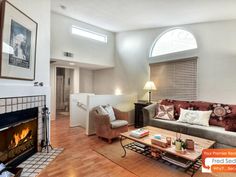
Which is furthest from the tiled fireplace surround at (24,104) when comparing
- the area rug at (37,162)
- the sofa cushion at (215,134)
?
the sofa cushion at (215,134)

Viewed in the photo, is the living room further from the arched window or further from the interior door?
the interior door

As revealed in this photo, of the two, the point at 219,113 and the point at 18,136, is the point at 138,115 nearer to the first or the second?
the point at 219,113

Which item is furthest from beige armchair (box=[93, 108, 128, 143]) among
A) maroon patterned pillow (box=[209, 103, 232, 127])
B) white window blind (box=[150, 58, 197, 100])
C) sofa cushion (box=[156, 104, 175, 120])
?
maroon patterned pillow (box=[209, 103, 232, 127])

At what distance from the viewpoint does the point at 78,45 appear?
4.77m

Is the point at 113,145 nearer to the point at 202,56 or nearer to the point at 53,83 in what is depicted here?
the point at 202,56

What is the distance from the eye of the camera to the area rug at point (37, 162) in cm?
213

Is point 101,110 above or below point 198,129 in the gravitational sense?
above

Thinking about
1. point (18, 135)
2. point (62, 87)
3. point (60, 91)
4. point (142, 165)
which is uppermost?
point (62, 87)

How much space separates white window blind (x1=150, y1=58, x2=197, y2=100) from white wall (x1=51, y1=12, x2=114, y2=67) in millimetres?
1829

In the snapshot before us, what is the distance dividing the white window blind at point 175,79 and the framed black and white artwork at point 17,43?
3284 mm

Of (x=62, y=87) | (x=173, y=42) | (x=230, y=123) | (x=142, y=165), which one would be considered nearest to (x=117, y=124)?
(x=142, y=165)

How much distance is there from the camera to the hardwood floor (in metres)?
2.16

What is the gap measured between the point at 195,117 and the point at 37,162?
3.08m

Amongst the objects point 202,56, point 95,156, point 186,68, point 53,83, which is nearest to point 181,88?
point 186,68
